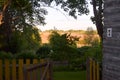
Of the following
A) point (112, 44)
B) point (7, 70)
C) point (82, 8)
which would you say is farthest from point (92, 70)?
point (82, 8)


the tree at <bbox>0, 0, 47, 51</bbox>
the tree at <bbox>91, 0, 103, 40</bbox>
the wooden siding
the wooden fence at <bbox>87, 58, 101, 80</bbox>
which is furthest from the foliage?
the wooden siding

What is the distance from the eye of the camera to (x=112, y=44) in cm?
854

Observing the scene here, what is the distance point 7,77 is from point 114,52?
4.31m

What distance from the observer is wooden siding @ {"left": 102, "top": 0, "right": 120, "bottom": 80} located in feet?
26.9

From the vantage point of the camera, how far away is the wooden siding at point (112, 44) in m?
8.20

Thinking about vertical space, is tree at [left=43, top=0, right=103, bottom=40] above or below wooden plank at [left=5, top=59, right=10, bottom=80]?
above

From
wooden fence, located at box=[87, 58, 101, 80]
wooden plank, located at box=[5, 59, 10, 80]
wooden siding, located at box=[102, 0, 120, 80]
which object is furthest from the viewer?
wooden plank, located at box=[5, 59, 10, 80]

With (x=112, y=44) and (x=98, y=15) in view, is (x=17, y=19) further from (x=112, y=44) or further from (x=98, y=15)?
(x=112, y=44)

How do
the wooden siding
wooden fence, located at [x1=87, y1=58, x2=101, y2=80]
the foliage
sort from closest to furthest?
the wooden siding → wooden fence, located at [x1=87, y1=58, x2=101, y2=80] → the foliage

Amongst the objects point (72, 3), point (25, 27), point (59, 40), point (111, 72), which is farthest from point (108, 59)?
point (25, 27)

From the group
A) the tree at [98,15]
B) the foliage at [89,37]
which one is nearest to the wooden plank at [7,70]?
the tree at [98,15]

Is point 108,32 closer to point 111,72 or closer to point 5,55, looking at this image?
point 111,72

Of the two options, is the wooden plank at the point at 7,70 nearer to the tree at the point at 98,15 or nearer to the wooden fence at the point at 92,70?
the wooden fence at the point at 92,70

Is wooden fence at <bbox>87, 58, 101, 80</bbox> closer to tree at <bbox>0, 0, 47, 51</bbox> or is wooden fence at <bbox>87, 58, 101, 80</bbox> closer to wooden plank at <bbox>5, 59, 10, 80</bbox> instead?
wooden plank at <bbox>5, 59, 10, 80</bbox>
